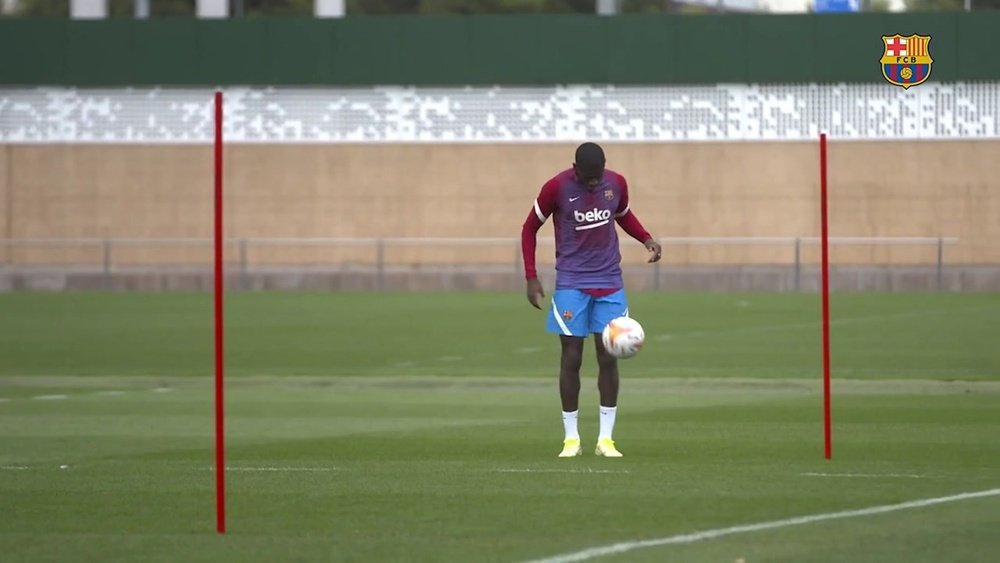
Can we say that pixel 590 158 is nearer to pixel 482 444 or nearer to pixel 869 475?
pixel 482 444

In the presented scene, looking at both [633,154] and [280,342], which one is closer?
[280,342]

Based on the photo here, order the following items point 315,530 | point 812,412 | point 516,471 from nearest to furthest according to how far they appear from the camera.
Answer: point 315,530 → point 516,471 → point 812,412

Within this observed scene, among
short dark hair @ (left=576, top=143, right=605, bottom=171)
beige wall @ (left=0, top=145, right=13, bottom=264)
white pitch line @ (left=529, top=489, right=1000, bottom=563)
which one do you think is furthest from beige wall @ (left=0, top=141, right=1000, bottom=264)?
white pitch line @ (left=529, top=489, right=1000, bottom=563)

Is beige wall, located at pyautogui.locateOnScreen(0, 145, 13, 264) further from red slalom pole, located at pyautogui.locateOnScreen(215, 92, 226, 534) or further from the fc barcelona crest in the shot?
red slalom pole, located at pyautogui.locateOnScreen(215, 92, 226, 534)

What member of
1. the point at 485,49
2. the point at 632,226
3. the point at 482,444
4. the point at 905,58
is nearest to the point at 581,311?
the point at 632,226

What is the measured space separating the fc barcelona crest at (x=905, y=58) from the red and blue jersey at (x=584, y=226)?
34.0m

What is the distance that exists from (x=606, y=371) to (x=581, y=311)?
0.45 m

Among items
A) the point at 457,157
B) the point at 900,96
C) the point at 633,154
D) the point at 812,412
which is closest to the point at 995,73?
the point at 900,96

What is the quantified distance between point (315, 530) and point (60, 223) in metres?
40.3

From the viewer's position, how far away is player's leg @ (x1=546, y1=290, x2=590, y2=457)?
14.4 metres

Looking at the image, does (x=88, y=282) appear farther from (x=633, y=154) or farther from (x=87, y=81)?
(x=633, y=154)

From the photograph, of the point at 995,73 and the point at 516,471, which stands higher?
the point at 995,73

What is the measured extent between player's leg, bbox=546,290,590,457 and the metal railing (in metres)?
30.1

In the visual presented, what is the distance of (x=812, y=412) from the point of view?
18.4m
